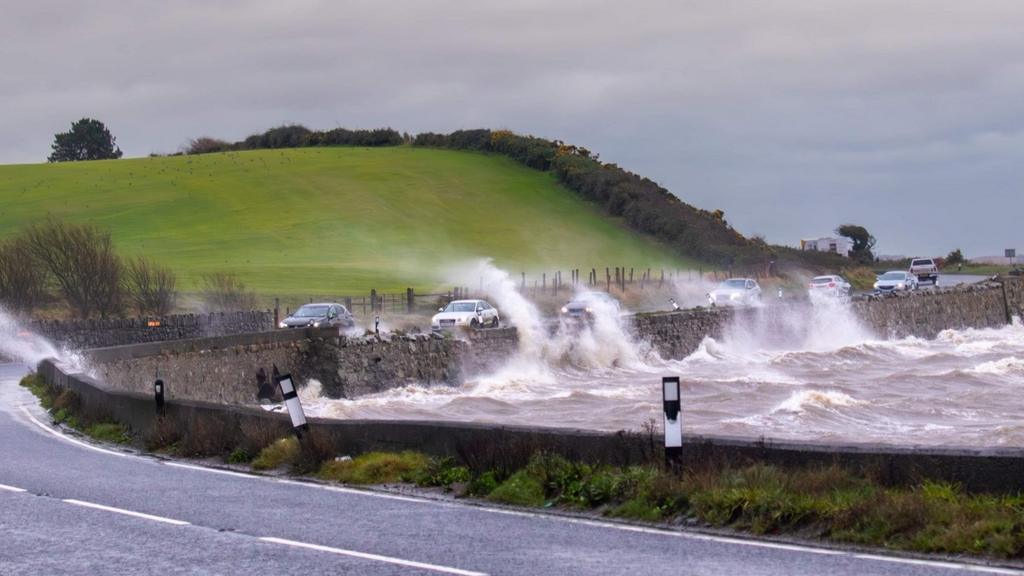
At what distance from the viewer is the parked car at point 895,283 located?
77581mm

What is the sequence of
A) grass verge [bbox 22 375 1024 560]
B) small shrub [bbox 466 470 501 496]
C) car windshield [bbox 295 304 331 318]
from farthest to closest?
car windshield [bbox 295 304 331 318] → small shrub [bbox 466 470 501 496] → grass verge [bbox 22 375 1024 560]

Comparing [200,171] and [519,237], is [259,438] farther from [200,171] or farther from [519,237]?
[200,171]

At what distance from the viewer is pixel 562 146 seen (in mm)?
136000

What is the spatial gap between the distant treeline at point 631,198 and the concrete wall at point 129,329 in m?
58.3

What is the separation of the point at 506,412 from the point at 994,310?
5183 cm

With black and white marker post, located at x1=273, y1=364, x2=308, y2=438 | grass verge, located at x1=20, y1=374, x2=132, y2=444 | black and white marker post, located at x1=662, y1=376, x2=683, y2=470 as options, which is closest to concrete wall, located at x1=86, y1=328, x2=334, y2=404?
grass verge, located at x1=20, y1=374, x2=132, y2=444

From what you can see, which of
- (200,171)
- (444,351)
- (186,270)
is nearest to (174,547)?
(444,351)

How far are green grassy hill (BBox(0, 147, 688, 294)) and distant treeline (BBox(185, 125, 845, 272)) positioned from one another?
1966mm

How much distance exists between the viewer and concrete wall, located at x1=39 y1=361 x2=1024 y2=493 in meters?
11.5

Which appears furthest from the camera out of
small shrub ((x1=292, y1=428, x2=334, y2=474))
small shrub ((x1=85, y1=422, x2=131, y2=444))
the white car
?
the white car

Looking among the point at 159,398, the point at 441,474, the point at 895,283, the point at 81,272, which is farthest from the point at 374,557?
the point at 895,283

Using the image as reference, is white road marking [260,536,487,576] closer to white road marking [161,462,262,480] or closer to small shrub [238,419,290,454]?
white road marking [161,462,262,480]

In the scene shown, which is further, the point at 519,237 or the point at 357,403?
the point at 519,237

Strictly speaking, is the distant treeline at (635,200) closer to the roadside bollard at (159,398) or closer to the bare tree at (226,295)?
the bare tree at (226,295)
